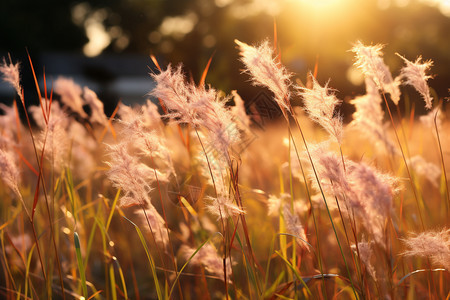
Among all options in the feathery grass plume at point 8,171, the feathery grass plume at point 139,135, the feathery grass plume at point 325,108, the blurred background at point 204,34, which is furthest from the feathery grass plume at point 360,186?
the blurred background at point 204,34

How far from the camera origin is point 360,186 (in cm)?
90

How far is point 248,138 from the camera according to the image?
193cm

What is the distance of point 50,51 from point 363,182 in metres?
32.0

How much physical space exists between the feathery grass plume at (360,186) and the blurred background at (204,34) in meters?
14.0

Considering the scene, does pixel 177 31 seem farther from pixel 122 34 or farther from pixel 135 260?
pixel 135 260

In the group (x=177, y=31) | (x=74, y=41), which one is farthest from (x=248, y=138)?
(x=74, y=41)

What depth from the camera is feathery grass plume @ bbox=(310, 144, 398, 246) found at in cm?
89

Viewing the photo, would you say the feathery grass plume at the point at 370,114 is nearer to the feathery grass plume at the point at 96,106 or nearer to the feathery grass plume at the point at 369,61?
the feathery grass plume at the point at 369,61

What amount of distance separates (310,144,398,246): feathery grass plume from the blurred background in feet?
45.9

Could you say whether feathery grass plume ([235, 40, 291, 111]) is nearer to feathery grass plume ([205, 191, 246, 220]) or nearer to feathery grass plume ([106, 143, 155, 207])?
feathery grass plume ([205, 191, 246, 220])

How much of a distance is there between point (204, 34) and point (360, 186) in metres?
24.4

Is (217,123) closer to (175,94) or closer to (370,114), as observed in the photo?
(175,94)

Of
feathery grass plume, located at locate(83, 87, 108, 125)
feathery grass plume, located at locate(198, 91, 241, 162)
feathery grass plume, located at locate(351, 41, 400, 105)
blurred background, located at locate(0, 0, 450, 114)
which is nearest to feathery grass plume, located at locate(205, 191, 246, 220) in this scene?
feathery grass plume, located at locate(198, 91, 241, 162)

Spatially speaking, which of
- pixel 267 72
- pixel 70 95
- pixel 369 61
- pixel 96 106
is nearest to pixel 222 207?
pixel 267 72
